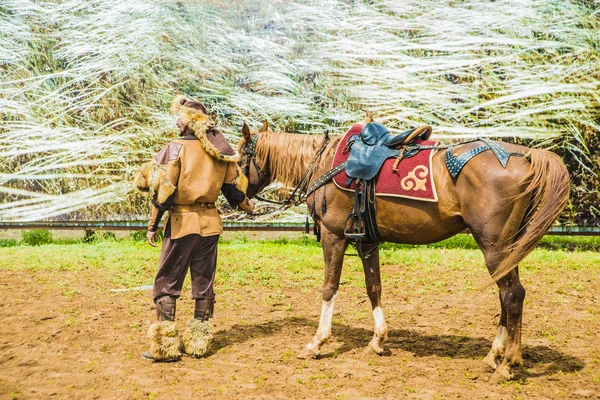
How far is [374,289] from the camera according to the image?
227 inches

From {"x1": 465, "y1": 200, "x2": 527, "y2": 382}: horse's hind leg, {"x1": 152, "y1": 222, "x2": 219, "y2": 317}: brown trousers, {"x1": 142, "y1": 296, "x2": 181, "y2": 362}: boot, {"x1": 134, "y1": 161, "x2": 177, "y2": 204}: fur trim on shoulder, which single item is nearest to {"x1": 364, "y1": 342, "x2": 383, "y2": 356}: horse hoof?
{"x1": 465, "y1": 200, "x2": 527, "y2": 382}: horse's hind leg

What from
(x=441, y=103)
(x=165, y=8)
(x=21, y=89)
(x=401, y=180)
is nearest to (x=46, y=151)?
(x=21, y=89)

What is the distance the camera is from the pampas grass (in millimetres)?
11945

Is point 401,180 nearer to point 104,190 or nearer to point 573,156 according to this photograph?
point 573,156

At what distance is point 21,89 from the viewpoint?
1373cm

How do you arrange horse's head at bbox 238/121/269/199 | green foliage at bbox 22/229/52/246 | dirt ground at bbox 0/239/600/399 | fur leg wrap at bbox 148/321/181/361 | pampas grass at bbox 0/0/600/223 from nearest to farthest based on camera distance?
1. dirt ground at bbox 0/239/600/399
2. fur leg wrap at bbox 148/321/181/361
3. horse's head at bbox 238/121/269/199
4. pampas grass at bbox 0/0/600/223
5. green foliage at bbox 22/229/52/246

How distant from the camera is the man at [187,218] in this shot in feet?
17.4

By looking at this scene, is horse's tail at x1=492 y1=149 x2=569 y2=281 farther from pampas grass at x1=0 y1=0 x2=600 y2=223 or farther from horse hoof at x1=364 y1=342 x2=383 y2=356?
pampas grass at x1=0 y1=0 x2=600 y2=223

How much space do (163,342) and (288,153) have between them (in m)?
2.14

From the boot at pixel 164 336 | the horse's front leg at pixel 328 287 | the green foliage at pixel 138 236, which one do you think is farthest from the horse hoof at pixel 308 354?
the green foliage at pixel 138 236

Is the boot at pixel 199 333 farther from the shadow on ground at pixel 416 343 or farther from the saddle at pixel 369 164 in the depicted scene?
the saddle at pixel 369 164

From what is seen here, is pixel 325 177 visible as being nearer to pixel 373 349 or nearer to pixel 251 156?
pixel 251 156

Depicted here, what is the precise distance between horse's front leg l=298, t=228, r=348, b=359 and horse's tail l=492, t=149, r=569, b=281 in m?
1.43

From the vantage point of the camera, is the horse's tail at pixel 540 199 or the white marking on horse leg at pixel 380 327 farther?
the white marking on horse leg at pixel 380 327
